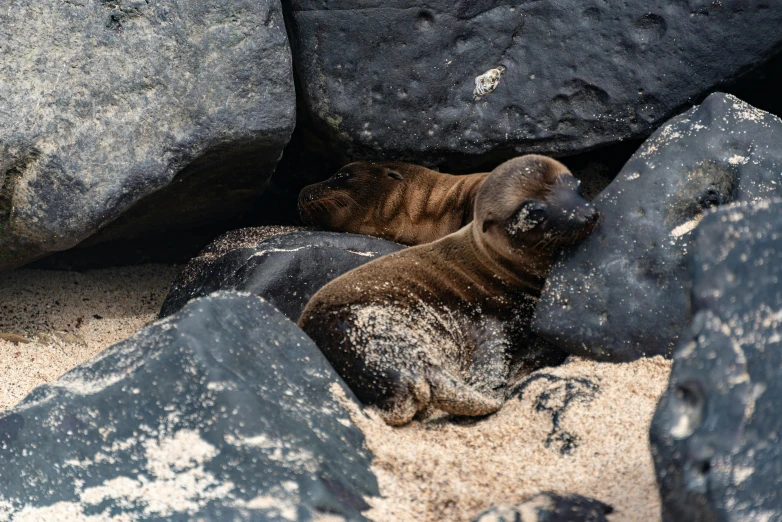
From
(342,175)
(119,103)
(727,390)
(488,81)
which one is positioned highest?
(119,103)

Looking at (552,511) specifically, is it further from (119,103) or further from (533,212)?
(119,103)

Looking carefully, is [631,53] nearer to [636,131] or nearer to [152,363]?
[636,131]

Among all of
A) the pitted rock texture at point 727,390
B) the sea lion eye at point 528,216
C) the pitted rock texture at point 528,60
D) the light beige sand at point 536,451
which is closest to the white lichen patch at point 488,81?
the pitted rock texture at point 528,60

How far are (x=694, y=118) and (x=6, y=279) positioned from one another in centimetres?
377

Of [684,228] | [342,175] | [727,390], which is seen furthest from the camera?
[342,175]

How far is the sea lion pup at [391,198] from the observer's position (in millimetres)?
5262

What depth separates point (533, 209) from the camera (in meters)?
3.76

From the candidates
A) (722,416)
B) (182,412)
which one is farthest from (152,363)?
(722,416)

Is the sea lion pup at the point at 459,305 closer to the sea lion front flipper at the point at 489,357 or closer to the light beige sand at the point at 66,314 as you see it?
the sea lion front flipper at the point at 489,357

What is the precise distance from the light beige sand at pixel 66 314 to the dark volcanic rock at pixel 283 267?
15.7 inches

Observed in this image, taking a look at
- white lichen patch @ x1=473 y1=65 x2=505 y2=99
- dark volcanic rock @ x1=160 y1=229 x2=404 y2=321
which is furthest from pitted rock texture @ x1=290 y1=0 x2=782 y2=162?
dark volcanic rock @ x1=160 y1=229 x2=404 y2=321

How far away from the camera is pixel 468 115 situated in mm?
4777

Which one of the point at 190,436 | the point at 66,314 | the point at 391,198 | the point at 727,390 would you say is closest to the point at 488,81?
the point at 391,198

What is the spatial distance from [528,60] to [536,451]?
2387 mm
